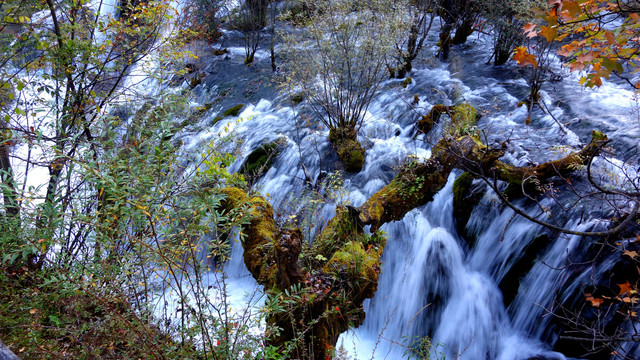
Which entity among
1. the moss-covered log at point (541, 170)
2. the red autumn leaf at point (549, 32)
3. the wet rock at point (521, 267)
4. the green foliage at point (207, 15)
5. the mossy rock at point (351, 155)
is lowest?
the wet rock at point (521, 267)

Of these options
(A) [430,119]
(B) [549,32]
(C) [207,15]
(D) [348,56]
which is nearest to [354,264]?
(B) [549,32]

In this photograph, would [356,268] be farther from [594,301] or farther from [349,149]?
[349,149]

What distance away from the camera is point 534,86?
7629mm

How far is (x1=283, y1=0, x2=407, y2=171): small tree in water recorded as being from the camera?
23.0 feet

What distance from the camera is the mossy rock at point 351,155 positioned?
7.34 metres

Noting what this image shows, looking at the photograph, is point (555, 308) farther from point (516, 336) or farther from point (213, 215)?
point (213, 215)

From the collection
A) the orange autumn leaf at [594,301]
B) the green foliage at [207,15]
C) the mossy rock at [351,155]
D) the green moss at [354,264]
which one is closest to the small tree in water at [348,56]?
the mossy rock at [351,155]

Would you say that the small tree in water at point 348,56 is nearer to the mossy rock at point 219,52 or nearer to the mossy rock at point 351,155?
the mossy rock at point 351,155

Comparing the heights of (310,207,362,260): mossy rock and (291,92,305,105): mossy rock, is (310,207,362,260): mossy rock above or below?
below

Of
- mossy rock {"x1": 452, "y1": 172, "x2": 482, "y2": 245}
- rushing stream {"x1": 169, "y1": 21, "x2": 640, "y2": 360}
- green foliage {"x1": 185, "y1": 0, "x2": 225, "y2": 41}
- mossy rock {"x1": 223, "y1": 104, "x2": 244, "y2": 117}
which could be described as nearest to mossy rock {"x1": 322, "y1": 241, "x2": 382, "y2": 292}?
rushing stream {"x1": 169, "y1": 21, "x2": 640, "y2": 360}

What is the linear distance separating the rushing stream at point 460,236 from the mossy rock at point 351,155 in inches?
7.7

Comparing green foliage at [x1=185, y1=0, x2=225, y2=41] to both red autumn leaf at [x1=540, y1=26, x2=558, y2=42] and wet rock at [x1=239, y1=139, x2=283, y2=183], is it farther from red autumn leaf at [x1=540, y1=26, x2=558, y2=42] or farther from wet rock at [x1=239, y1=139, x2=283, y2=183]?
red autumn leaf at [x1=540, y1=26, x2=558, y2=42]

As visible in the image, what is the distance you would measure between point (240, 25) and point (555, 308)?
15572 millimetres

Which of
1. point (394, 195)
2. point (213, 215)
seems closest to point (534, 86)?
point (394, 195)
